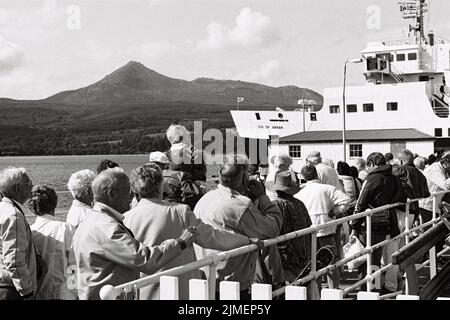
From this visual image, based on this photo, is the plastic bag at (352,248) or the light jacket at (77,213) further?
the plastic bag at (352,248)

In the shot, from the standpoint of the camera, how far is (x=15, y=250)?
4094mm

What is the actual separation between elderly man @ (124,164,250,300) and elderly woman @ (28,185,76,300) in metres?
0.86

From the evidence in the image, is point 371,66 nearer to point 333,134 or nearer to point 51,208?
point 333,134

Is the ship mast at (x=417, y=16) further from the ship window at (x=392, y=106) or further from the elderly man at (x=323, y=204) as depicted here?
the elderly man at (x=323, y=204)

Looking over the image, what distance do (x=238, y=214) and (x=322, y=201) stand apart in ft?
8.00

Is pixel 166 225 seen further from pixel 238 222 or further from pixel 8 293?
pixel 8 293

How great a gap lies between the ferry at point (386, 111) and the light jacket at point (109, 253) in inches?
1288

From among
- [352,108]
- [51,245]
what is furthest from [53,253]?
[352,108]

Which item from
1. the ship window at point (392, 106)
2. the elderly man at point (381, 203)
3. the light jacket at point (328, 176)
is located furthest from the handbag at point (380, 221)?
the ship window at point (392, 106)

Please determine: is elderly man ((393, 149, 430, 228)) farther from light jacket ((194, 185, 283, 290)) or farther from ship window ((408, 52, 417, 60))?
ship window ((408, 52, 417, 60))

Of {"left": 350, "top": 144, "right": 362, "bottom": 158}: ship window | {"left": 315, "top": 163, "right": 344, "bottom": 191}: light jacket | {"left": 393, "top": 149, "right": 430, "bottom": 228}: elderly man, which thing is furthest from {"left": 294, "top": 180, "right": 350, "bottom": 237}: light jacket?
{"left": 350, "top": 144, "right": 362, "bottom": 158}: ship window

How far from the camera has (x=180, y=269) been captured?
298cm

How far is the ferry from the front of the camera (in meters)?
37.7

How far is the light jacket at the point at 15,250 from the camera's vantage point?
13.4ft
